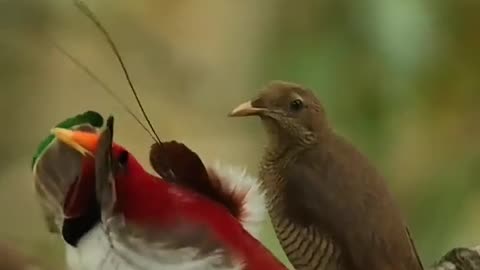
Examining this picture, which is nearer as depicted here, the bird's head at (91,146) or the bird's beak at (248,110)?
the bird's head at (91,146)

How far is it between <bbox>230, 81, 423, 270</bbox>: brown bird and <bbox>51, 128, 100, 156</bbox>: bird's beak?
0.49ft

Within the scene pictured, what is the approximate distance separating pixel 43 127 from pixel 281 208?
1.06 feet

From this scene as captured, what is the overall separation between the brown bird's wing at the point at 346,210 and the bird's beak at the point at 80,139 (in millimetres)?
166

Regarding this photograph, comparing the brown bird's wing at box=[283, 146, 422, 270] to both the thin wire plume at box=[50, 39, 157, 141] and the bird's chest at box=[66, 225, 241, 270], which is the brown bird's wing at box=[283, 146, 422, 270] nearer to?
the bird's chest at box=[66, 225, 241, 270]

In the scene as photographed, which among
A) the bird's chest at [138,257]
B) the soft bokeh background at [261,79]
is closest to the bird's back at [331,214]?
the bird's chest at [138,257]

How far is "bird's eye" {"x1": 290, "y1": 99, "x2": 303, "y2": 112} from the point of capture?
28.7 inches

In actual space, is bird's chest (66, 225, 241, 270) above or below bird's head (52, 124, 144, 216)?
below

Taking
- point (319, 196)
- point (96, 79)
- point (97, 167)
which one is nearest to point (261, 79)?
point (96, 79)

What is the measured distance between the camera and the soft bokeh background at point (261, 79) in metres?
0.95

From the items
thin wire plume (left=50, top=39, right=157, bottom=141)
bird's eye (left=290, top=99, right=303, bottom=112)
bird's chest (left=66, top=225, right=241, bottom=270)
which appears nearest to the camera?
bird's chest (left=66, top=225, right=241, bottom=270)

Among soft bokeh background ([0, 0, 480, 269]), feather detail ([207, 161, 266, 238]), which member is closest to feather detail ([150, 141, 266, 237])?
feather detail ([207, 161, 266, 238])

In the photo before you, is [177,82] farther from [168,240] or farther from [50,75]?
[168,240]

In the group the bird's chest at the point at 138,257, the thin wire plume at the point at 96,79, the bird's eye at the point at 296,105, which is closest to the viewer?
the bird's chest at the point at 138,257

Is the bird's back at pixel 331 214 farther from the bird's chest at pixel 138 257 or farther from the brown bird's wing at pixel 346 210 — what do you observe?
the bird's chest at pixel 138 257
